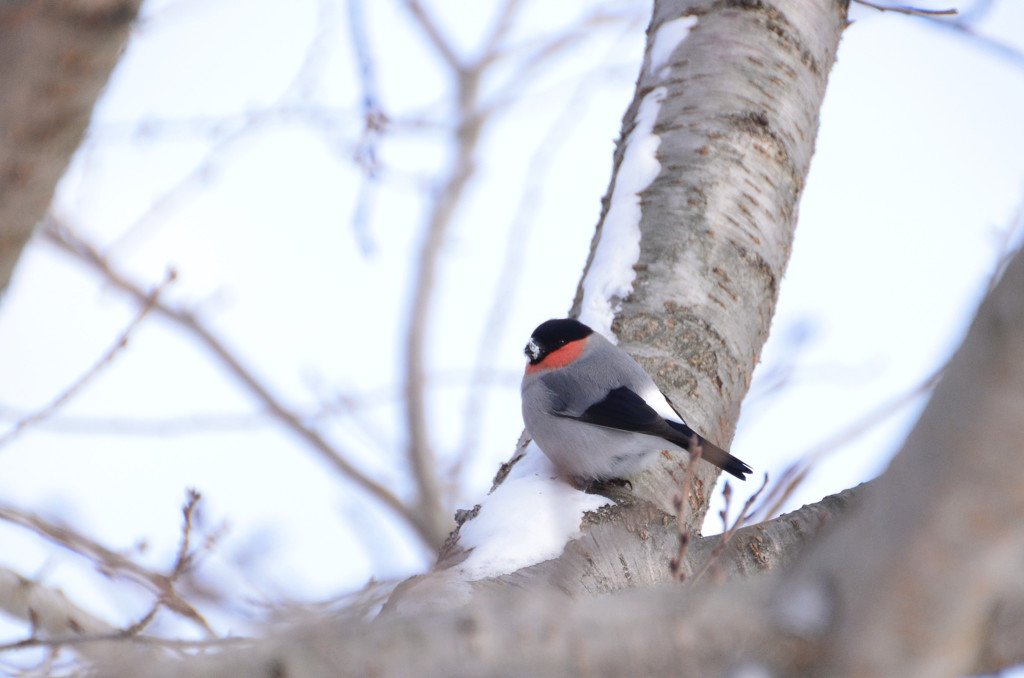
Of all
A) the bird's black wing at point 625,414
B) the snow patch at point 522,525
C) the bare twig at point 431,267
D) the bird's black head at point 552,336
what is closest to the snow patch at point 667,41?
the bird's black head at point 552,336

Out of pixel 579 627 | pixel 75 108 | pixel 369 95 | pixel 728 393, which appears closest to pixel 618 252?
pixel 728 393

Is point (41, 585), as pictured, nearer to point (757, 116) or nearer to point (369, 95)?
point (369, 95)

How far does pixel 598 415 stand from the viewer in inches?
112

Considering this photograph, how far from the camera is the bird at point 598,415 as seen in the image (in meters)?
2.48

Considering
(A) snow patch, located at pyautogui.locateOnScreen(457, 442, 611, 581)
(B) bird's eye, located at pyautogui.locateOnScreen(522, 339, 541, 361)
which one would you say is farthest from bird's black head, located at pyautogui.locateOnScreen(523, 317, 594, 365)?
(A) snow patch, located at pyautogui.locateOnScreen(457, 442, 611, 581)

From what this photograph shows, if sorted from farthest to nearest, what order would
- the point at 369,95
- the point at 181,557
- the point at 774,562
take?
the point at 369,95
the point at 181,557
the point at 774,562

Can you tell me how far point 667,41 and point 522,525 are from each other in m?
2.33

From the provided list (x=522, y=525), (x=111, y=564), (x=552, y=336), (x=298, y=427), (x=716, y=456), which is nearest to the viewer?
(x=522, y=525)

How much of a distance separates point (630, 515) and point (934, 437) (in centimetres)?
137

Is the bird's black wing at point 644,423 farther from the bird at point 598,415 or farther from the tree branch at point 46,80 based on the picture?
the tree branch at point 46,80

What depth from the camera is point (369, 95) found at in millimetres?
3016

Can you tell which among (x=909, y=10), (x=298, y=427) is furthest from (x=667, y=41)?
(x=298, y=427)

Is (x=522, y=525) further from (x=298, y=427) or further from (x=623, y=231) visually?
(x=298, y=427)

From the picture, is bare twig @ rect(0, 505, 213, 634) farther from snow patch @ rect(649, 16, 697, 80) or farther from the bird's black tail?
snow patch @ rect(649, 16, 697, 80)
